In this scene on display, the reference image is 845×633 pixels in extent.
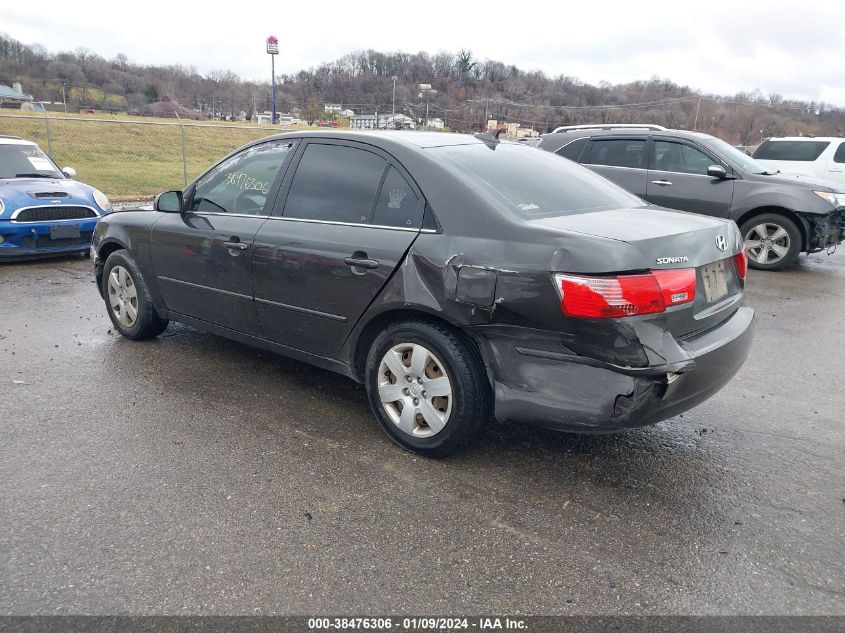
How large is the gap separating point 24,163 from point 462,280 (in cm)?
847

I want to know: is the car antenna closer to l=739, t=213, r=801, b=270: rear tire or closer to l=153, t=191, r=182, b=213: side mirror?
l=153, t=191, r=182, b=213: side mirror

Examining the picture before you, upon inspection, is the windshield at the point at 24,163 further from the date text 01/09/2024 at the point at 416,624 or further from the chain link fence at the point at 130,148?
the date text 01/09/2024 at the point at 416,624

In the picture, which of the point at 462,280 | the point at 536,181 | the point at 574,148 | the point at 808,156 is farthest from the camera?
the point at 808,156

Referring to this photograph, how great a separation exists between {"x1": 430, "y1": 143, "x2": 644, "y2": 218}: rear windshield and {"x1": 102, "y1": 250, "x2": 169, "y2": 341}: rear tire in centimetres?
269

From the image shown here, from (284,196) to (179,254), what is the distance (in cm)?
104

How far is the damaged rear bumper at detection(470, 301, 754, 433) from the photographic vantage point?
2.78 m

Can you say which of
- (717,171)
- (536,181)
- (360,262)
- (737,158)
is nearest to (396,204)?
(360,262)

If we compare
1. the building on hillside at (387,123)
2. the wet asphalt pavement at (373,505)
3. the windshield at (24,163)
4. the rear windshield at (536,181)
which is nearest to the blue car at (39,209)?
the windshield at (24,163)

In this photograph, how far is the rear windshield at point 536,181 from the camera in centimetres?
337

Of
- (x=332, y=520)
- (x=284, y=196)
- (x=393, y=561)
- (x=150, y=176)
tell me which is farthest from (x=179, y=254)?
(x=150, y=176)

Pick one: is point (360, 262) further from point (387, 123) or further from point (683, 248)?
point (387, 123)

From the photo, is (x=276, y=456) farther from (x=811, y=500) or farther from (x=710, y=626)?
(x=811, y=500)

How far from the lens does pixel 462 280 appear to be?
3.06 metres

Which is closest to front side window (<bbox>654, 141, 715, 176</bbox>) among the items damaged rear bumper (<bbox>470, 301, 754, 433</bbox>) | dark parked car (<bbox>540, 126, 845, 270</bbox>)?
dark parked car (<bbox>540, 126, 845, 270</bbox>)
